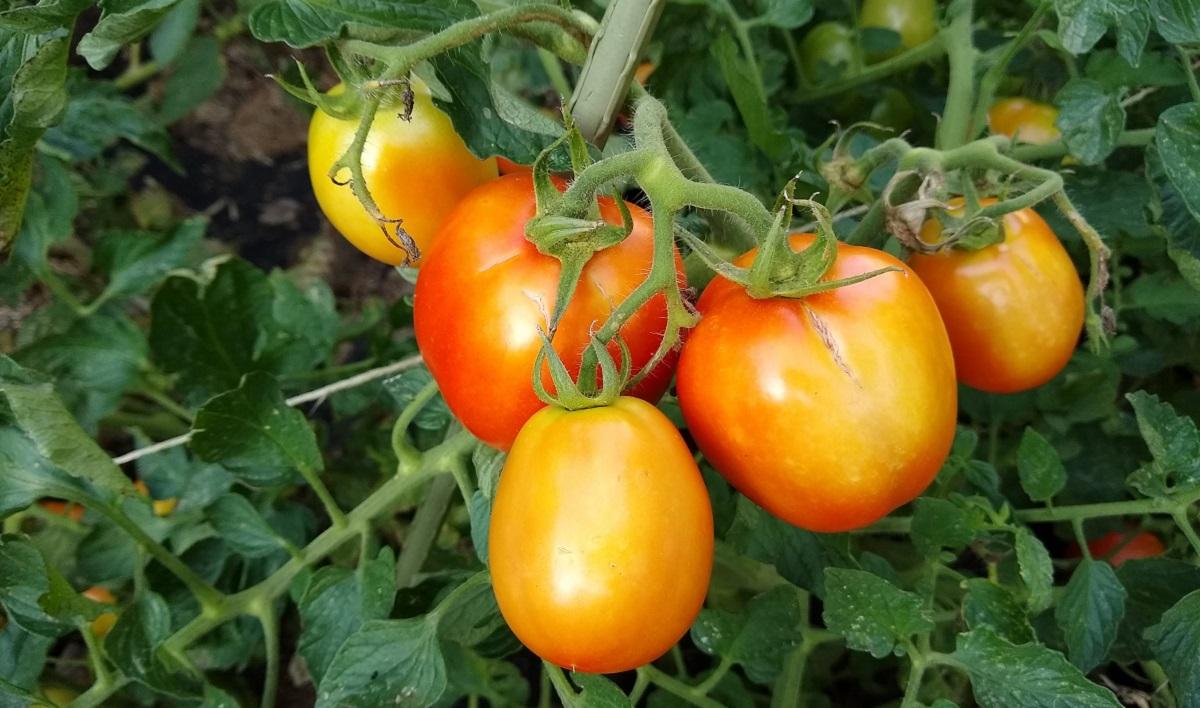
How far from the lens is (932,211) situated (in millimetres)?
698

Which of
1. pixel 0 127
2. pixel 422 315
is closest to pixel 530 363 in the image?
pixel 422 315

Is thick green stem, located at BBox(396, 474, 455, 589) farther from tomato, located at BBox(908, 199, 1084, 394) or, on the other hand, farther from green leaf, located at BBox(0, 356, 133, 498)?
tomato, located at BBox(908, 199, 1084, 394)

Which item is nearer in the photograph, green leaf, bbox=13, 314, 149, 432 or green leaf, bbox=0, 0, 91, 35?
green leaf, bbox=0, 0, 91, 35

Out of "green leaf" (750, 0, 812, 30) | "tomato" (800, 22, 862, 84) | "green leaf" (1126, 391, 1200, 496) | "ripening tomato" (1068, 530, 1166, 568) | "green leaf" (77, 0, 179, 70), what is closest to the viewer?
"green leaf" (77, 0, 179, 70)

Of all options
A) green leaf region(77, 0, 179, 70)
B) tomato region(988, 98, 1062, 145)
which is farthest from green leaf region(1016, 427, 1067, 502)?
green leaf region(77, 0, 179, 70)

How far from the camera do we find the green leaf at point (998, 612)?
716 mm

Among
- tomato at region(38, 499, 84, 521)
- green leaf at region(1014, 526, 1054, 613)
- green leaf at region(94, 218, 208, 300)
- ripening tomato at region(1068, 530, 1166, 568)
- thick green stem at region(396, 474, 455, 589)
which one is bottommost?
tomato at region(38, 499, 84, 521)

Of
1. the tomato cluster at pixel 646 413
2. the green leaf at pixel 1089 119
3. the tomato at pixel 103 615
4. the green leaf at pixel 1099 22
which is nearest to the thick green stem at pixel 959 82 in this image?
the green leaf at pixel 1089 119

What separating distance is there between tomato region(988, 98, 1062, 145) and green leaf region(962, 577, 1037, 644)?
60cm

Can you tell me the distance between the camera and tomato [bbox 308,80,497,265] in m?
0.70

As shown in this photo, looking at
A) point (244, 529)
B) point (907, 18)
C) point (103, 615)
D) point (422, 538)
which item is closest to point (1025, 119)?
point (907, 18)

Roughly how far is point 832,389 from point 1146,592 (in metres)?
0.49

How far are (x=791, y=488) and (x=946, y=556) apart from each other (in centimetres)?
25

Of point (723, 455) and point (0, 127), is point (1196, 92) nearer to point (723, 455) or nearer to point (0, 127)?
point (723, 455)
